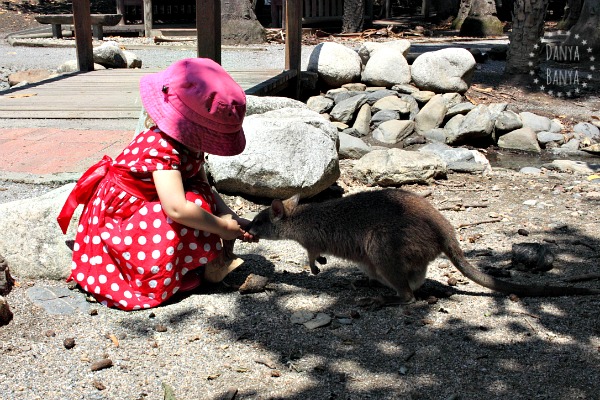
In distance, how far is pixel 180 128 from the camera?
12.1 ft

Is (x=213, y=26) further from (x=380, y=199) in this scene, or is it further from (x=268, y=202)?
(x=380, y=199)

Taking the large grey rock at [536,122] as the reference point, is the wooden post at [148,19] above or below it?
above

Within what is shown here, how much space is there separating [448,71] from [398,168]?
445cm

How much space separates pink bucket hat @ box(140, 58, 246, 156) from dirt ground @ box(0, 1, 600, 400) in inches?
39.9

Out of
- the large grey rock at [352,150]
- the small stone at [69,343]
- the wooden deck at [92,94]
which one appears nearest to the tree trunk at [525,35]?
the wooden deck at [92,94]

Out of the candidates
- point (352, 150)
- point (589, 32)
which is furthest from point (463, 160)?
point (589, 32)

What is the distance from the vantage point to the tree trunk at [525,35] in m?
11.9

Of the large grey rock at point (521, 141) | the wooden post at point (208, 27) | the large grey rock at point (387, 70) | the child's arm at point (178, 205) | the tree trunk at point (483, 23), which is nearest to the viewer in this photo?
the child's arm at point (178, 205)

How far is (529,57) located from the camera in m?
12.2

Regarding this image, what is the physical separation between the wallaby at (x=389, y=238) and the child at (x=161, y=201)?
67 centimetres

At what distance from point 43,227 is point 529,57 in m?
10.3

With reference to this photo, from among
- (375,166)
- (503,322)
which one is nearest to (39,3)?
(375,166)

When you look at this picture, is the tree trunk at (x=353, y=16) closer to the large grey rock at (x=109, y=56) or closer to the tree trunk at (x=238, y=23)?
the tree trunk at (x=238, y=23)

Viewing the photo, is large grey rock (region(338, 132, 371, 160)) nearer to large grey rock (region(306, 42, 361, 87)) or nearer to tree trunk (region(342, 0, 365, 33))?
large grey rock (region(306, 42, 361, 87))
